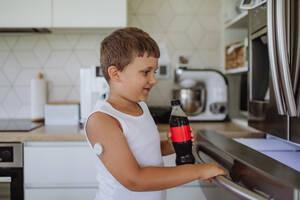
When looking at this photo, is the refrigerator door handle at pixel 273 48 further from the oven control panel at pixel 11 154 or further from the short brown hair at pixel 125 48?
the oven control panel at pixel 11 154

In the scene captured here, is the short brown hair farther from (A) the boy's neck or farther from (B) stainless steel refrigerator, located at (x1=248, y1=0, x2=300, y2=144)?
(B) stainless steel refrigerator, located at (x1=248, y1=0, x2=300, y2=144)

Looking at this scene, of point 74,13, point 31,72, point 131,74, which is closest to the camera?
point 131,74

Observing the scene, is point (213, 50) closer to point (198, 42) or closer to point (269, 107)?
point (198, 42)

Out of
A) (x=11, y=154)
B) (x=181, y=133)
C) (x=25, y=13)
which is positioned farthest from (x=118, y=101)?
(x=25, y=13)

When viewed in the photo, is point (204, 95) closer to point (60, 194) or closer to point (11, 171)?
point (60, 194)

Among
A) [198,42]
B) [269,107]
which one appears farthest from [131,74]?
[198,42]

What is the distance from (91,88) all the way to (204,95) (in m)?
0.68

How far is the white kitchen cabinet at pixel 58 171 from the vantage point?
1.29m

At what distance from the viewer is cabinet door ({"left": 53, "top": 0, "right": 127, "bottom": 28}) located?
155cm

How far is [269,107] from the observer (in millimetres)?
956

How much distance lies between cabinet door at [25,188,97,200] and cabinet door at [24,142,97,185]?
3 cm

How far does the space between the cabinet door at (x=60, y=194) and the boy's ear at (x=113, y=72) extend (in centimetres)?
Result: 79

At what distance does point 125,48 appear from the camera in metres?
0.68

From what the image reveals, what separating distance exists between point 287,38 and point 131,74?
1.52 ft
